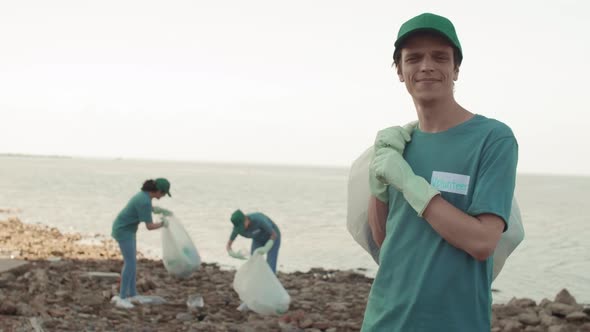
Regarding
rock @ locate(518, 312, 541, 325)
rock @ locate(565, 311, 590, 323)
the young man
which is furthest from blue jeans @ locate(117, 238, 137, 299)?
the young man

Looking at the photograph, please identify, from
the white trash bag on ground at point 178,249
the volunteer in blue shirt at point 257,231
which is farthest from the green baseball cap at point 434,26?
the white trash bag on ground at point 178,249

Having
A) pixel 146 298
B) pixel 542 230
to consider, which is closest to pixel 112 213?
pixel 542 230

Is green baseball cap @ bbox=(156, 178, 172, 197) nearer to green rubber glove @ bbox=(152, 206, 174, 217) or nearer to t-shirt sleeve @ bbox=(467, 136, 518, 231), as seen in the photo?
green rubber glove @ bbox=(152, 206, 174, 217)

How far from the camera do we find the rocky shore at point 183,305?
243 inches

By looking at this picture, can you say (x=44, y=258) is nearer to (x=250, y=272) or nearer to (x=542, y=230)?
(x=250, y=272)

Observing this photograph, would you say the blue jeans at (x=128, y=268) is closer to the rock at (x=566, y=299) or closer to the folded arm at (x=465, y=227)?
the rock at (x=566, y=299)

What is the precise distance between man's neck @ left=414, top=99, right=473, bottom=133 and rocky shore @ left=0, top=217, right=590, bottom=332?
4020 mm

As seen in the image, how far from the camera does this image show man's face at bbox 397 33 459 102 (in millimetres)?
1826

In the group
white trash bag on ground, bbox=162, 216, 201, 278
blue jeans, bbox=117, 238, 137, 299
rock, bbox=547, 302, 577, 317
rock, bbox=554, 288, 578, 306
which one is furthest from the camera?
rock, bbox=554, 288, 578, 306

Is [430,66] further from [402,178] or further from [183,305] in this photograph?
[183,305]

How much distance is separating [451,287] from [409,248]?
0.16 metres

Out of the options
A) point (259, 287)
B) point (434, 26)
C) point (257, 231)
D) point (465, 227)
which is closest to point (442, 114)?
point (434, 26)

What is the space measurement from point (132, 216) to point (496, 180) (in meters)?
6.05

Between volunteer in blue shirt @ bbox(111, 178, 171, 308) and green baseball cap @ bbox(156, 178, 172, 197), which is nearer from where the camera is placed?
volunteer in blue shirt @ bbox(111, 178, 171, 308)
